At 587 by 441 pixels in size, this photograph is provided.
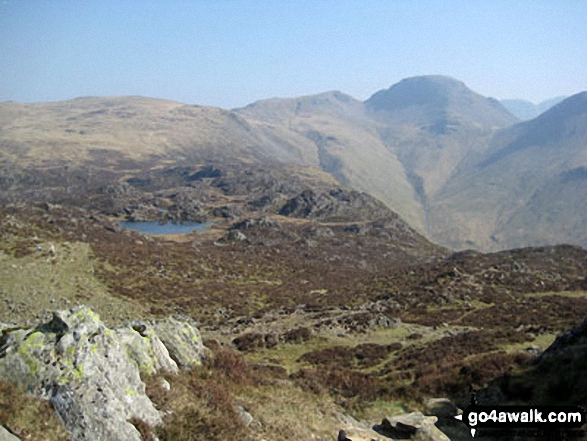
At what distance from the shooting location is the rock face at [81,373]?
37.3 ft

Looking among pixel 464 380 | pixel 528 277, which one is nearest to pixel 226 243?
pixel 528 277

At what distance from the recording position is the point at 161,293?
60656mm

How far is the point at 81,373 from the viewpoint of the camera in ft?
40.2

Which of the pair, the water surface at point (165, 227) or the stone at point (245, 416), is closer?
the stone at point (245, 416)

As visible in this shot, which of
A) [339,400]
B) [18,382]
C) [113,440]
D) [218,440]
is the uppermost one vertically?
[18,382]

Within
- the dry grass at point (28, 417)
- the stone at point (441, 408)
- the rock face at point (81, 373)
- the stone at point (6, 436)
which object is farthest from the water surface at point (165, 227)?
the stone at point (6, 436)

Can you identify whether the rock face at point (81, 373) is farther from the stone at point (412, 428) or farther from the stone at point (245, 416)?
the stone at point (412, 428)

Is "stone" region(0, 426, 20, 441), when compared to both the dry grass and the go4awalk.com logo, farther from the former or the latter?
the go4awalk.com logo

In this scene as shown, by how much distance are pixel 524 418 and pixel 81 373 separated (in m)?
14.9

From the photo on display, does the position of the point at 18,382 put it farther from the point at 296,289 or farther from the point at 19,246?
the point at 296,289

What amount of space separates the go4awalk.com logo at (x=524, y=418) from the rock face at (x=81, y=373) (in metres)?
11.6

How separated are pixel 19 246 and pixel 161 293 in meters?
20.7

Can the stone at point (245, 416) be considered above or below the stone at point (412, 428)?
above

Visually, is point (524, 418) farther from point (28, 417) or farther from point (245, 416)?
point (28, 417)
